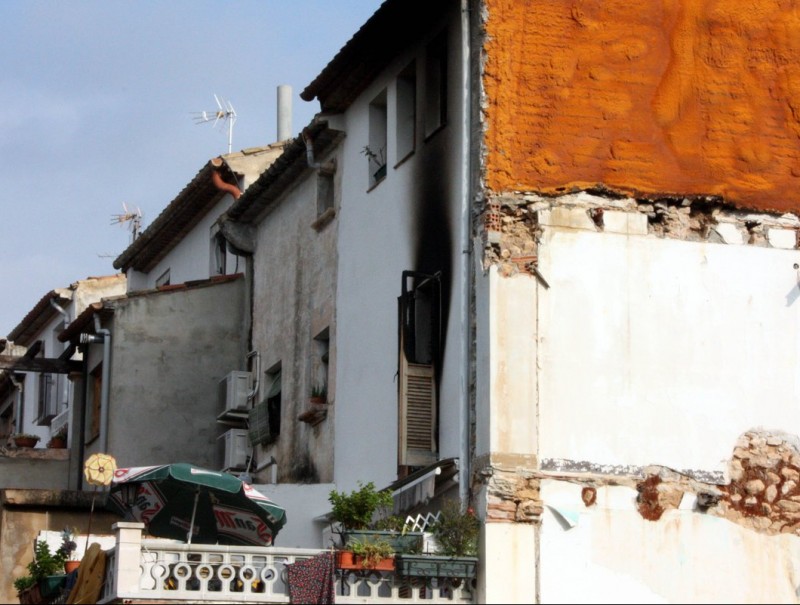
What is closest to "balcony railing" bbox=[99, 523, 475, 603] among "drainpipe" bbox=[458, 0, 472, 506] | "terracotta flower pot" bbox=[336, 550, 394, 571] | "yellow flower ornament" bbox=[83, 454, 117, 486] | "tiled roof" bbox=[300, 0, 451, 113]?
"terracotta flower pot" bbox=[336, 550, 394, 571]

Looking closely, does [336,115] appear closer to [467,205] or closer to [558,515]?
[467,205]

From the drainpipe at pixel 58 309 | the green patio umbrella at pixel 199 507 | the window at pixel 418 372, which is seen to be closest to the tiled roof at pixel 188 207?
the drainpipe at pixel 58 309

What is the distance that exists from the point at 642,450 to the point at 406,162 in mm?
4996

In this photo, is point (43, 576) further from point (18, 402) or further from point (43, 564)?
point (18, 402)

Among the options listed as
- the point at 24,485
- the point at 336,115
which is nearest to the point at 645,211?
the point at 336,115

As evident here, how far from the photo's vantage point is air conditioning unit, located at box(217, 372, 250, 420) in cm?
2516

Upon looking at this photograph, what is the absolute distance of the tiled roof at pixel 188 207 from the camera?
27.8 m

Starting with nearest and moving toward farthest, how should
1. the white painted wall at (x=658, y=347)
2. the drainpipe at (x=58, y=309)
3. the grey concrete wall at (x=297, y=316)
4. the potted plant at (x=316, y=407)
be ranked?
the white painted wall at (x=658, y=347)
the potted plant at (x=316, y=407)
the grey concrete wall at (x=297, y=316)
the drainpipe at (x=58, y=309)

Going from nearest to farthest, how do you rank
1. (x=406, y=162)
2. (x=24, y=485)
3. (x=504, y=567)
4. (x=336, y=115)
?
(x=504, y=567), (x=406, y=162), (x=336, y=115), (x=24, y=485)

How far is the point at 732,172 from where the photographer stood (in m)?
18.2

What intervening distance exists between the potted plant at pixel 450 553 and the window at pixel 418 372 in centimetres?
178

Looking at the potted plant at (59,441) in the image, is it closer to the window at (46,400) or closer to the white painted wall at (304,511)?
the window at (46,400)

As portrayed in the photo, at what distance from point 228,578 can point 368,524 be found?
156 cm

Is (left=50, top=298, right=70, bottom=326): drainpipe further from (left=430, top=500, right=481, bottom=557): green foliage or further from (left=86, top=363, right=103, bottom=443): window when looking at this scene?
(left=430, top=500, right=481, bottom=557): green foliage
